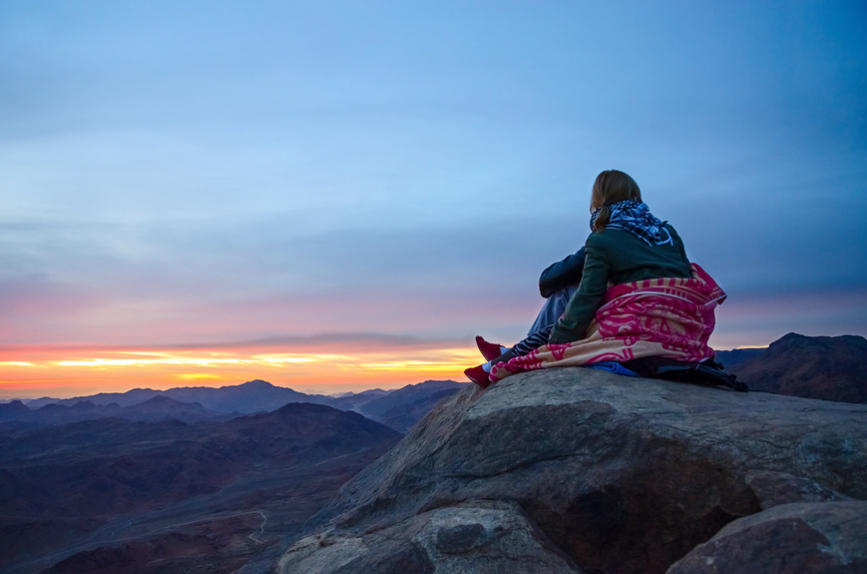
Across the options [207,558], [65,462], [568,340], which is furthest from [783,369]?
[65,462]

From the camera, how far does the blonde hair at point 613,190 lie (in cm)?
459

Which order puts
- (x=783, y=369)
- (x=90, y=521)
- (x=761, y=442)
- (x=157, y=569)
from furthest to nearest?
(x=783, y=369)
(x=90, y=521)
(x=157, y=569)
(x=761, y=442)

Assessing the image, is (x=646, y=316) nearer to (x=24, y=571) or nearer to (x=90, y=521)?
(x=24, y=571)

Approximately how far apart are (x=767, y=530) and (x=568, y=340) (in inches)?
90.1

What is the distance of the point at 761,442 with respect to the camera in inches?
133

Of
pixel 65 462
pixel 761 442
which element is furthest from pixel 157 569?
pixel 65 462

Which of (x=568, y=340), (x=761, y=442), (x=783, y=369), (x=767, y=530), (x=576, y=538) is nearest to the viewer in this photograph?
(x=767, y=530)

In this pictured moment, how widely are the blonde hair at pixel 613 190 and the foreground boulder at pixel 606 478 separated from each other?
1.40 metres

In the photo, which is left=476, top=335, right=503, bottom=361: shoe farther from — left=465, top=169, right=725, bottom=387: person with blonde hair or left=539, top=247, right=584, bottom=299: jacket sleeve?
left=465, top=169, right=725, bottom=387: person with blonde hair

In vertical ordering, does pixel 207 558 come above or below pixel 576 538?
below

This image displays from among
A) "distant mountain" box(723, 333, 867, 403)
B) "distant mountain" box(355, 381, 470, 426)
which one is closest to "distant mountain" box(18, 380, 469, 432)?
"distant mountain" box(355, 381, 470, 426)

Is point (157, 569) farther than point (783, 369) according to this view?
No

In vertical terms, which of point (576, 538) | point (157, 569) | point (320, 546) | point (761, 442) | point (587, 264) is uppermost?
point (587, 264)

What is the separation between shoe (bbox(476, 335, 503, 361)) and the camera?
5426 millimetres
